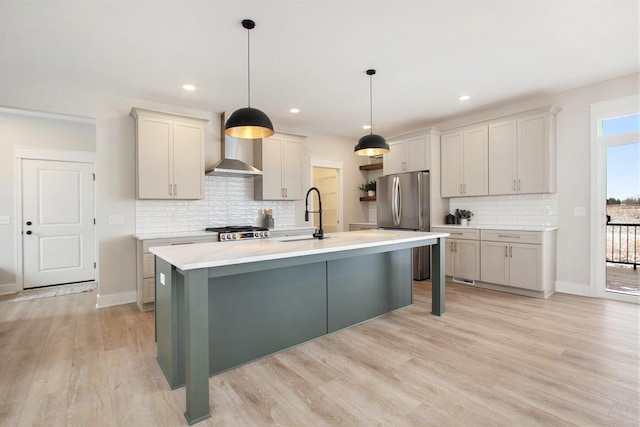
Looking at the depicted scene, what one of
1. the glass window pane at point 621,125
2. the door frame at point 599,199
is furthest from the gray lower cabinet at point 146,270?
the glass window pane at point 621,125

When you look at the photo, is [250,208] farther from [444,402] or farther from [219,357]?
[444,402]

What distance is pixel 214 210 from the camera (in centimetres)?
491

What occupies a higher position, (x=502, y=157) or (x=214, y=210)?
(x=502, y=157)

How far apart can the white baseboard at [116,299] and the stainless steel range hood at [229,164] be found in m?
1.94

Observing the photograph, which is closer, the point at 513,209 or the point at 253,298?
the point at 253,298

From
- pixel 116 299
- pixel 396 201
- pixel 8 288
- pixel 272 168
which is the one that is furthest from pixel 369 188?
pixel 8 288

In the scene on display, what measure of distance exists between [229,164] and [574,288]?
16.6ft

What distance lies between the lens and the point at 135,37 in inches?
111

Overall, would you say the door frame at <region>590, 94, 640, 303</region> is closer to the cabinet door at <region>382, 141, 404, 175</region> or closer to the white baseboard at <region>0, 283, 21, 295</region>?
the cabinet door at <region>382, 141, 404, 175</region>

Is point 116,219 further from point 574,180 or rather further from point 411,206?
point 574,180

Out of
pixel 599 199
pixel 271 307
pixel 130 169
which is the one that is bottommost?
pixel 271 307

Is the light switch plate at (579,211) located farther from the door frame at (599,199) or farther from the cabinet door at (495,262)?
the cabinet door at (495,262)

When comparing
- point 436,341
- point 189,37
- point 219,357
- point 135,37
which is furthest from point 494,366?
point 135,37

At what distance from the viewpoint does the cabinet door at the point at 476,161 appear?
4836mm
